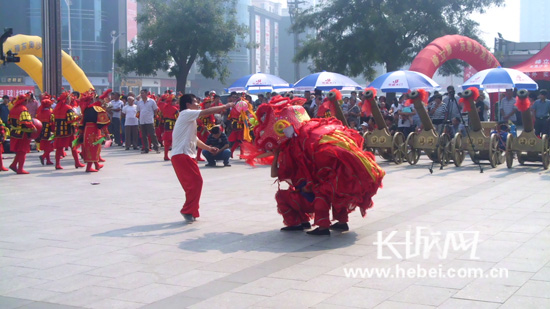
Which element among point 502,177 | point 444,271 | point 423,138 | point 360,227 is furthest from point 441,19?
point 444,271

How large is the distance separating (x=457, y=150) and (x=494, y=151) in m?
0.78

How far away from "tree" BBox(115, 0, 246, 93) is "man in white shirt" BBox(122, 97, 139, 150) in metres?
13.2

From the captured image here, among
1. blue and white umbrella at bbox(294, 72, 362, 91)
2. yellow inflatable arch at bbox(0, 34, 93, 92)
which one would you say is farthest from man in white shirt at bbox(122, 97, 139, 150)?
yellow inflatable arch at bbox(0, 34, 93, 92)

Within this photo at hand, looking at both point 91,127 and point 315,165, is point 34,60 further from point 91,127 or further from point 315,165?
point 315,165

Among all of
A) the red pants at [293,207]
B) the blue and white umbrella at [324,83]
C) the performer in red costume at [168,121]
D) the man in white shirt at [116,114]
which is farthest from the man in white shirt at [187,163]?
the man in white shirt at [116,114]

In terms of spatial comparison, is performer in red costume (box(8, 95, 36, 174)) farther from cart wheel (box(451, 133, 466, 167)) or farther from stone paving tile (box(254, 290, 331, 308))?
stone paving tile (box(254, 290, 331, 308))

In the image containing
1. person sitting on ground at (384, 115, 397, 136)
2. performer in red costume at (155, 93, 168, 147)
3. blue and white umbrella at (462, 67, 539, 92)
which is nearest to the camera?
blue and white umbrella at (462, 67, 539, 92)

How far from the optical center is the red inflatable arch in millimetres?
21391

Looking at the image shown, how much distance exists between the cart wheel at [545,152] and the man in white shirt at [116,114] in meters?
13.0

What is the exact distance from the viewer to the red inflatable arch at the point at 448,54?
70.2 feet

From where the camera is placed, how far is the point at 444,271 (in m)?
5.77

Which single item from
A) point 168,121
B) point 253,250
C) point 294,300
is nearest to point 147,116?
point 168,121

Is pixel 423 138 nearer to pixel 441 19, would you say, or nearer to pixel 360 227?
pixel 360 227

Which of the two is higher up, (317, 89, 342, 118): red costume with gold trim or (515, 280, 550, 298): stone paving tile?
(317, 89, 342, 118): red costume with gold trim
